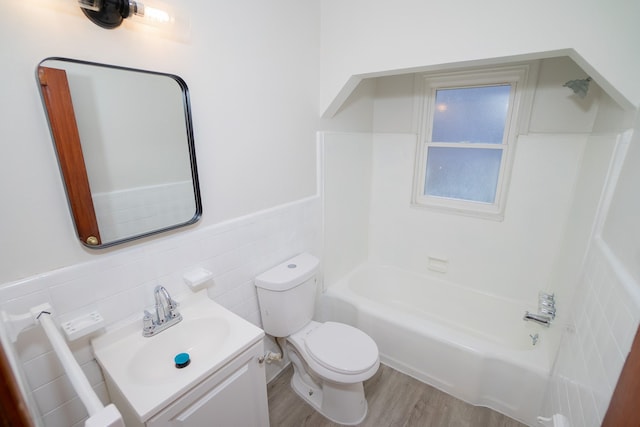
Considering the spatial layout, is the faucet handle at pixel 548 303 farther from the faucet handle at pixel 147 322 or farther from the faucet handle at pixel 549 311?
the faucet handle at pixel 147 322

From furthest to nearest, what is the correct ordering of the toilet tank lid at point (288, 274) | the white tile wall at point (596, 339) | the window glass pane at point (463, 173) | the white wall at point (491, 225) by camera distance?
the window glass pane at point (463, 173), the white wall at point (491, 225), the toilet tank lid at point (288, 274), the white tile wall at point (596, 339)

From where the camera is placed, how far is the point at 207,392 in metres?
1.01

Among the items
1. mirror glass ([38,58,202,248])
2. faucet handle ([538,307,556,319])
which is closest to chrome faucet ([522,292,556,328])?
faucet handle ([538,307,556,319])

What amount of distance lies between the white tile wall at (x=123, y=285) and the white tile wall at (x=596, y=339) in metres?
1.47

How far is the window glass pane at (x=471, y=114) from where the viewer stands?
6.79 ft

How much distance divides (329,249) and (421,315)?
42.9 inches

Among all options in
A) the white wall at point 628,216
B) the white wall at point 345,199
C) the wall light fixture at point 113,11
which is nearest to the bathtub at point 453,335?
the white wall at point 345,199

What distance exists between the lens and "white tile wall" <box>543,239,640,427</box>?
78cm

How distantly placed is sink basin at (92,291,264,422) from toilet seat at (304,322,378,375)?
57cm

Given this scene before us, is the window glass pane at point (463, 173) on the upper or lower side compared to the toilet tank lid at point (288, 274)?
upper

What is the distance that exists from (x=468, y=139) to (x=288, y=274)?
5.72 feet

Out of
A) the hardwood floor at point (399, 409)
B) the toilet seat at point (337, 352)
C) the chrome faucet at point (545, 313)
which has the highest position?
the chrome faucet at point (545, 313)

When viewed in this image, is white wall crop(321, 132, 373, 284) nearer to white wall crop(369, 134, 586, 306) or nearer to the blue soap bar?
white wall crop(369, 134, 586, 306)

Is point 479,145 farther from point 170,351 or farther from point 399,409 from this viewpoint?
A: point 170,351
